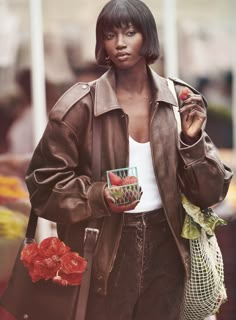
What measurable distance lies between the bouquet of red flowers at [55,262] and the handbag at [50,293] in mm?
32

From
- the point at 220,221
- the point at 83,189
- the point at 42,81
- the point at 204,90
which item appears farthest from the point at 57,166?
the point at 204,90

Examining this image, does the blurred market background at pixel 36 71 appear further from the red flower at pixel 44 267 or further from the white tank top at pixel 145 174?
the white tank top at pixel 145 174

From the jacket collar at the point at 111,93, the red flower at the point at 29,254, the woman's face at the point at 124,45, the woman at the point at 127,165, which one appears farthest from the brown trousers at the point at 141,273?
the woman's face at the point at 124,45

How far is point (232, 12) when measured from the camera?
443 centimetres

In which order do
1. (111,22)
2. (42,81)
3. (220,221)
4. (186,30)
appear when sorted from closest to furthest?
(111,22), (220,221), (42,81), (186,30)

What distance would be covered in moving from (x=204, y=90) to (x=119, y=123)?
163cm

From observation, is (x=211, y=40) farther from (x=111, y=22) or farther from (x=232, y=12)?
(x=111, y=22)

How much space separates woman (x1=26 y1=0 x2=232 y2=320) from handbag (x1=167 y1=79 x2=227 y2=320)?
3 cm

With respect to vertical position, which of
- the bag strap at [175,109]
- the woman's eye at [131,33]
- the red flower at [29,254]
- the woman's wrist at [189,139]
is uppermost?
the woman's eye at [131,33]

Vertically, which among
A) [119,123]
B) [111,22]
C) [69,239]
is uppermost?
[111,22]

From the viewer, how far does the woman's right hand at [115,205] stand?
8.91 ft

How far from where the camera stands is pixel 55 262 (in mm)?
2857

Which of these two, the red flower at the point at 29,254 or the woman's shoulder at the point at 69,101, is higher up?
the woman's shoulder at the point at 69,101

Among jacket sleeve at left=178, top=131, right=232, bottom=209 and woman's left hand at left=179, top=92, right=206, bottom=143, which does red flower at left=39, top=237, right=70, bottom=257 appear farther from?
woman's left hand at left=179, top=92, right=206, bottom=143
